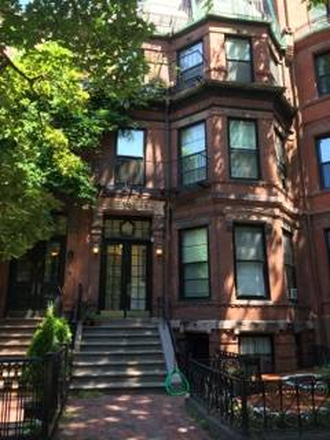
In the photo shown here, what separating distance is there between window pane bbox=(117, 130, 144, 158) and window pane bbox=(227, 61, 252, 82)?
11.4 ft

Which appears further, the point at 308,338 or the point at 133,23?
the point at 308,338

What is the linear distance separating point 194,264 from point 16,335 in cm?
529

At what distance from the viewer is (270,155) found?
13852 millimetres

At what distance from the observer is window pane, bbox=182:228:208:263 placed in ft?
43.3

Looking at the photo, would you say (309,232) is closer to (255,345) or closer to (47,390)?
(255,345)

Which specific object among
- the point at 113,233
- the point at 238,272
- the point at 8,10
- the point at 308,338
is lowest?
the point at 308,338

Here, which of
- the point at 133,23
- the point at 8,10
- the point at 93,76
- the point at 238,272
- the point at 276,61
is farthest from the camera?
the point at 276,61

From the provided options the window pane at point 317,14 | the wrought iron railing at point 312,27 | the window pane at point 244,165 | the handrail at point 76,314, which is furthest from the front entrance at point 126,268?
the window pane at point 317,14

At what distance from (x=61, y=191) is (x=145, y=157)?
3.11m

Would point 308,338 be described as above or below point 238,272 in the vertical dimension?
below

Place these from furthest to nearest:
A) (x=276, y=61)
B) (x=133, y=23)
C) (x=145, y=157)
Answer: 1. (x=276, y=61)
2. (x=145, y=157)
3. (x=133, y=23)

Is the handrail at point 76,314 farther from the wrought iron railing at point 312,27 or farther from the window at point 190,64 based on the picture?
the wrought iron railing at point 312,27

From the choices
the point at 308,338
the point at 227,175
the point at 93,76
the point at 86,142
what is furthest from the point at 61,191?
the point at 308,338

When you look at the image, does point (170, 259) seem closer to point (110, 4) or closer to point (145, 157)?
point (145, 157)
